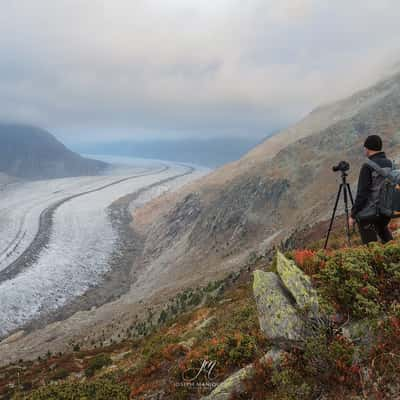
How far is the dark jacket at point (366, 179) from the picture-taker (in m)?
6.29

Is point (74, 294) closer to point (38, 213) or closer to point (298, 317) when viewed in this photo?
point (298, 317)

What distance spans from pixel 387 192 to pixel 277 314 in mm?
3150

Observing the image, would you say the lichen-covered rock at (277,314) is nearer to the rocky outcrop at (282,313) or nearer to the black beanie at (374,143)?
the rocky outcrop at (282,313)

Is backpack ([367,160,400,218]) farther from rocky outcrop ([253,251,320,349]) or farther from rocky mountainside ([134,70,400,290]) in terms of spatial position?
rocky mountainside ([134,70,400,290])

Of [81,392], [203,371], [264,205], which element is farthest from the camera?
[264,205]

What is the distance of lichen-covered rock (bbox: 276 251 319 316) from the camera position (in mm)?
5258

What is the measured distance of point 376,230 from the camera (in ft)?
22.4

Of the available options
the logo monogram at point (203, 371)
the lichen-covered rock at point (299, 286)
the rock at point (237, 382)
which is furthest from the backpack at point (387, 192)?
the logo monogram at point (203, 371)

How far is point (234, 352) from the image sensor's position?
21.5ft

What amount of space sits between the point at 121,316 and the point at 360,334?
101ft

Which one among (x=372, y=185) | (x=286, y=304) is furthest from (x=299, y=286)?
(x=372, y=185)

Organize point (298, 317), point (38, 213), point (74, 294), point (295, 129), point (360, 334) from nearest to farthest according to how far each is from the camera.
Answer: point (360, 334)
point (298, 317)
point (74, 294)
point (38, 213)
point (295, 129)

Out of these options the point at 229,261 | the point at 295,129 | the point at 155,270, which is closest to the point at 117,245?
the point at 155,270

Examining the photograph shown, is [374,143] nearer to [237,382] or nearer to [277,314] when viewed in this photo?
[277,314]
